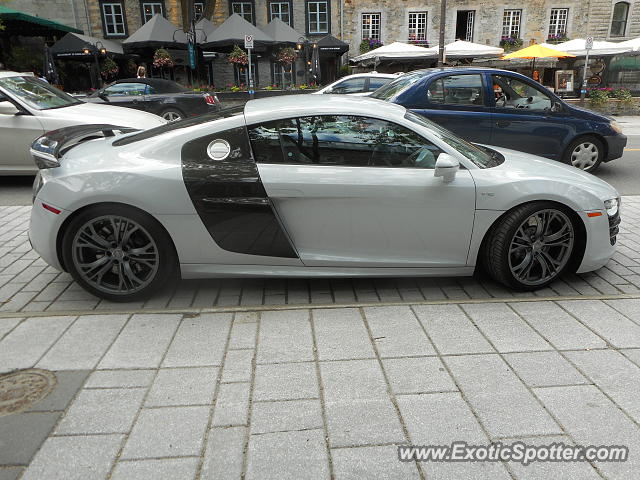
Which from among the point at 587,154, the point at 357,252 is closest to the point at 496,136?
the point at 587,154

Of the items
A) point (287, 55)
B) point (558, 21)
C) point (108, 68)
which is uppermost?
point (558, 21)

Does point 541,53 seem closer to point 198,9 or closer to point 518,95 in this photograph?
point 518,95

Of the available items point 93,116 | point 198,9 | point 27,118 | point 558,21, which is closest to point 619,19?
point 558,21

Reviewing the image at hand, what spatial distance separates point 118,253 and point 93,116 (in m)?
4.57

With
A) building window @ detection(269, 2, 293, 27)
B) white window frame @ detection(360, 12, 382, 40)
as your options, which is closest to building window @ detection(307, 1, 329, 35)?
building window @ detection(269, 2, 293, 27)

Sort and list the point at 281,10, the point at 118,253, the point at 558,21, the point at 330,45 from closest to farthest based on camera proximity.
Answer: the point at 118,253 < the point at 330,45 < the point at 281,10 < the point at 558,21

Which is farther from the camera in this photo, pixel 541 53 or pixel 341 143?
pixel 541 53

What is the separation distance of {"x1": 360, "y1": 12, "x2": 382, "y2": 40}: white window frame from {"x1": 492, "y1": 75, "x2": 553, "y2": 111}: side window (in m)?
22.4

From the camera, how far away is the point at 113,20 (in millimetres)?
27031

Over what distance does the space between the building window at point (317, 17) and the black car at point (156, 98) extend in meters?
16.8

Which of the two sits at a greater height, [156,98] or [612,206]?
[156,98]

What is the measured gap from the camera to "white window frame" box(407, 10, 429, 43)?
27.9 meters

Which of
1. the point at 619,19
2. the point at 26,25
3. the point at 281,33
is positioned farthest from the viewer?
the point at 619,19

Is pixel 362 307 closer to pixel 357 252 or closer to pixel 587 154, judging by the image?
pixel 357 252
